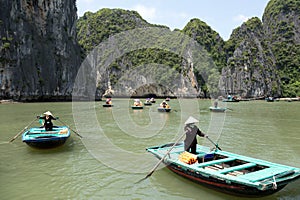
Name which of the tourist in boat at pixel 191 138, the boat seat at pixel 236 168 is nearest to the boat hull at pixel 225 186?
the boat seat at pixel 236 168

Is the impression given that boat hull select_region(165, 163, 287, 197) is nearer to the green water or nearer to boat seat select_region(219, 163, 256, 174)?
the green water

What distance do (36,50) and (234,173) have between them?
4761 centimetres

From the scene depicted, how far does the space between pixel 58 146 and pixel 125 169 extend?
3.59 metres

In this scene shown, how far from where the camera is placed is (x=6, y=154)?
8.88 meters

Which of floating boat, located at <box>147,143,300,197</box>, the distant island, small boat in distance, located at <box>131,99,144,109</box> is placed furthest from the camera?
the distant island

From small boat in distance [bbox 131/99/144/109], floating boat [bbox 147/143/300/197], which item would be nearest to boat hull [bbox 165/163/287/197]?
floating boat [bbox 147/143/300/197]

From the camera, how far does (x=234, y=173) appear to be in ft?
19.6

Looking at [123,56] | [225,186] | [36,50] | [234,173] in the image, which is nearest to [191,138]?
[234,173]

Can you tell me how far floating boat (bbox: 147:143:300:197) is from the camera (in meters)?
4.93

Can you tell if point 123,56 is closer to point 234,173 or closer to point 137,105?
point 137,105

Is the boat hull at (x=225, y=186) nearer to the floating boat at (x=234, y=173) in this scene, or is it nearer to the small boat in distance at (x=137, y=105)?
the floating boat at (x=234, y=173)

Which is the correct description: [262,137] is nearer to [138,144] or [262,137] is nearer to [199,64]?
[138,144]

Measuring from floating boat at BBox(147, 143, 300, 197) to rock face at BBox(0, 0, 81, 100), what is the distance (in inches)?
1606

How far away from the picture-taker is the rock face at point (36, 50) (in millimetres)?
41094
